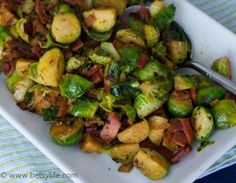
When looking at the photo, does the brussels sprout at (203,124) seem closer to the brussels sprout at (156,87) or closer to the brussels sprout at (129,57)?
the brussels sprout at (156,87)

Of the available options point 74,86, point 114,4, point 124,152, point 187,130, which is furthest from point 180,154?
point 114,4

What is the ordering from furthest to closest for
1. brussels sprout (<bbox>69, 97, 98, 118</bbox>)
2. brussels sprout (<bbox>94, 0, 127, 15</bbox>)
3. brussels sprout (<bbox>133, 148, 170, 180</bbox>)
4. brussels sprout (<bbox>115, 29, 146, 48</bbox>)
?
brussels sprout (<bbox>94, 0, 127, 15</bbox>)
brussels sprout (<bbox>115, 29, 146, 48</bbox>)
brussels sprout (<bbox>69, 97, 98, 118</bbox>)
brussels sprout (<bbox>133, 148, 170, 180</bbox>)

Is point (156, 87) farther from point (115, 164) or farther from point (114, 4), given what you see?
point (114, 4)

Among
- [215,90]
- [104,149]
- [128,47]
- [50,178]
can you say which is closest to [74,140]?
[104,149]

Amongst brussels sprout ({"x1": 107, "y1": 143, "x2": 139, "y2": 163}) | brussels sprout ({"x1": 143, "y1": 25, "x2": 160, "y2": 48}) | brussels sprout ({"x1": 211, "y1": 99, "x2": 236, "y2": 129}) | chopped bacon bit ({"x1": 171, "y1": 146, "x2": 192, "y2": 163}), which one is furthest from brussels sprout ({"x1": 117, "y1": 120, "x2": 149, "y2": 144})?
brussels sprout ({"x1": 143, "y1": 25, "x2": 160, "y2": 48})

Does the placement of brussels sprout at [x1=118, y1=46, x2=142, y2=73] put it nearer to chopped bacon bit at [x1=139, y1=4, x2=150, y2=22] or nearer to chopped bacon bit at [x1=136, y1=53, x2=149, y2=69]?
chopped bacon bit at [x1=136, y1=53, x2=149, y2=69]

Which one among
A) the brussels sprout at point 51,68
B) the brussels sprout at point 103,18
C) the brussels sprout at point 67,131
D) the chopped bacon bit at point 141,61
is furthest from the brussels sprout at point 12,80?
the chopped bacon bit at point 141,61

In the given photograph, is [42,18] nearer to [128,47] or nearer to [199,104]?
[128,47]
